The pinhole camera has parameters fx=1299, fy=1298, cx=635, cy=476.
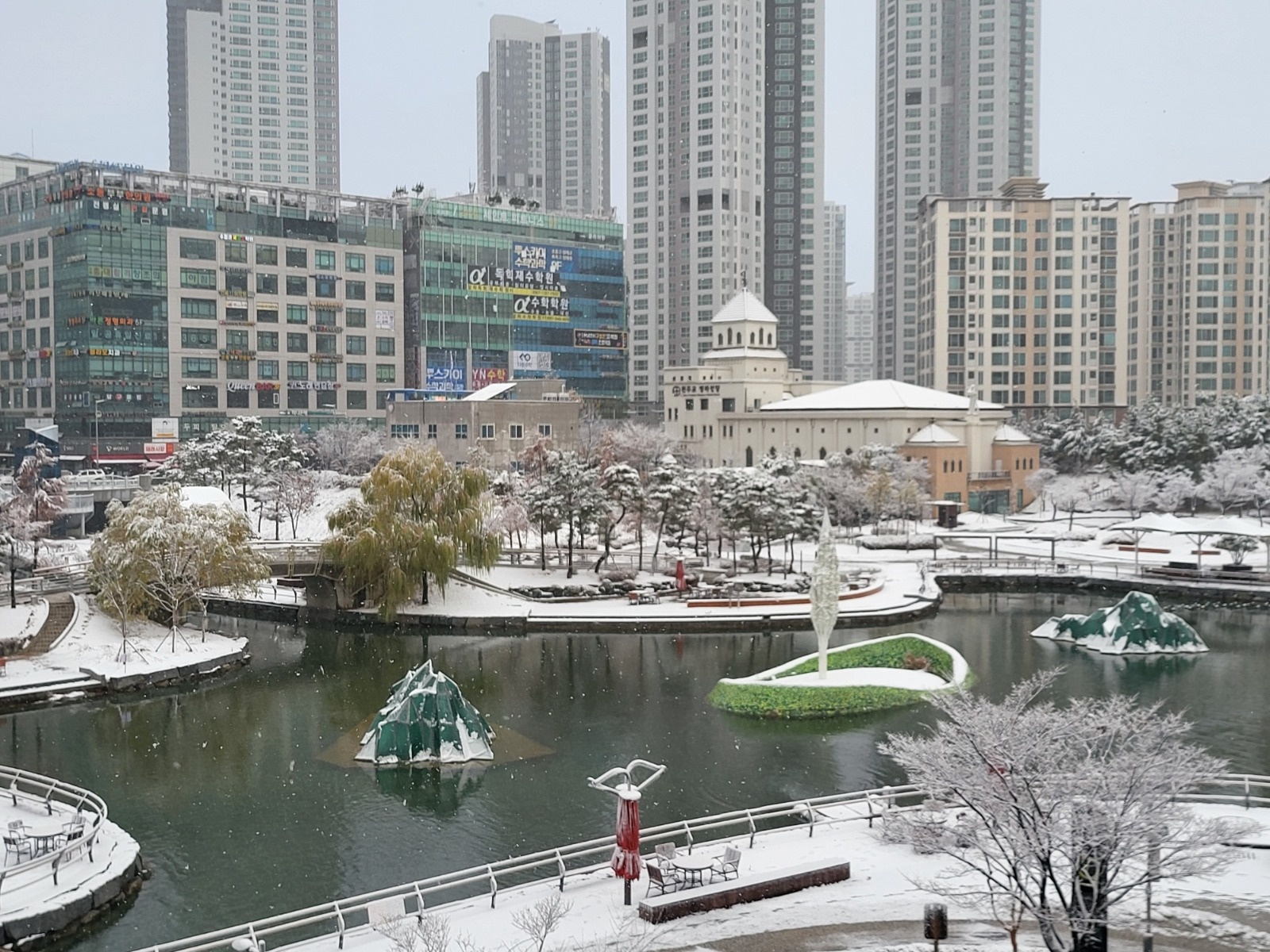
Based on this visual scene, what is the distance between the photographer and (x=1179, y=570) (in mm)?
54031

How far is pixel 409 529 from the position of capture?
4441cm

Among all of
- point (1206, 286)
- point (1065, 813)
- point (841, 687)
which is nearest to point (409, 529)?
point (841, 687)

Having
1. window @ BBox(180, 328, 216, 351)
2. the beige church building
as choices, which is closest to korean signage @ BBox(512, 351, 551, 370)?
the beige church building

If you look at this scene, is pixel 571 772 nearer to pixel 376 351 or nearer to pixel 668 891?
pixel 668 891

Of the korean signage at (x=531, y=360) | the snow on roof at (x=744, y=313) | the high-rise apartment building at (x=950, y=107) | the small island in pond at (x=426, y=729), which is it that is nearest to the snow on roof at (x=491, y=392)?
the snow on roof at (x=744, y=313)

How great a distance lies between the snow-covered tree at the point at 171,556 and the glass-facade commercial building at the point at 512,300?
60.6 meters

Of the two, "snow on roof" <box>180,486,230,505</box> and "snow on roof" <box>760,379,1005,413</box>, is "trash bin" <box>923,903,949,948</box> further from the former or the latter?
"snow on roof" <box>760,379,1005,413</box>

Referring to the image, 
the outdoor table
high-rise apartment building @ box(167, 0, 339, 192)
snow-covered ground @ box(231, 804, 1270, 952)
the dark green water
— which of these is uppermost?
high-rise apartment building @ box(167, 0, 339, 192)

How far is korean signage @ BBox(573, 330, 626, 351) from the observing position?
371 ft

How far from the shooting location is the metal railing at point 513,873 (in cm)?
1772

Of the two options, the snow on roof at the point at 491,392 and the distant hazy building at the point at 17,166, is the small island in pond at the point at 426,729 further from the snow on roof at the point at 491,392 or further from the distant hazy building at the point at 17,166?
the distant hazy building at the point at 17,166

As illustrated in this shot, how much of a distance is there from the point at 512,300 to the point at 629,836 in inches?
3682

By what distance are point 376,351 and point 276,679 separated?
221 ft

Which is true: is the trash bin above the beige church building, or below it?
below
